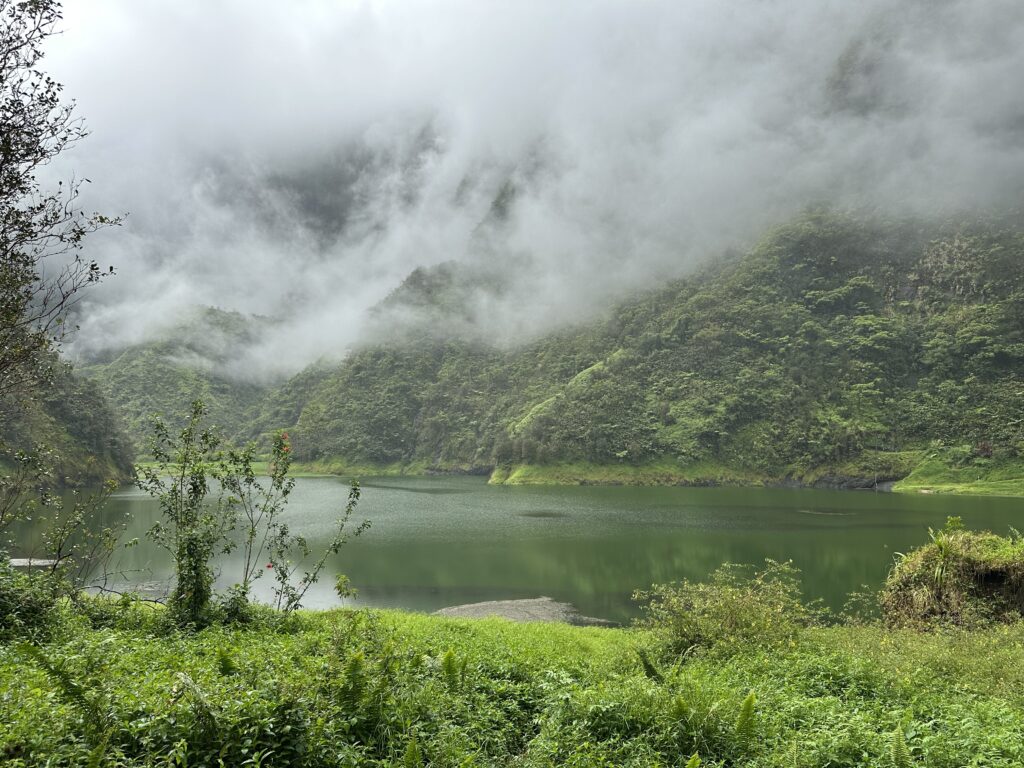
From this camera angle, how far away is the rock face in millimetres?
27406

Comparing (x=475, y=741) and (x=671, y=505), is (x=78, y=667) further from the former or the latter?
(x=671, y=505)

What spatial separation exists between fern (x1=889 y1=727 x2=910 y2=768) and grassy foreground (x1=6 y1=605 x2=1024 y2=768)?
2 centimetres

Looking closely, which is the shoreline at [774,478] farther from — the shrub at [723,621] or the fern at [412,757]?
the fern at [412,757]

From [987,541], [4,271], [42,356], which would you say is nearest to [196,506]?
[42,356]

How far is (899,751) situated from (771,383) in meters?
145

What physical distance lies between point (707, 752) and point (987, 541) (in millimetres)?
17878

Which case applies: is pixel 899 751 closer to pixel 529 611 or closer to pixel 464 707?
pixel 464 707

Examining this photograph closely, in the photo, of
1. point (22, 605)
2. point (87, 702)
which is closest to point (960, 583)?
point (87, 702)

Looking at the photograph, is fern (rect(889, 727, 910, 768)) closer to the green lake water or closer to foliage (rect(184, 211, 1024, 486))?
the green lake water

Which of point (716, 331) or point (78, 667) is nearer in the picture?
point (78, 667)

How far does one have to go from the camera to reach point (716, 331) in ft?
521

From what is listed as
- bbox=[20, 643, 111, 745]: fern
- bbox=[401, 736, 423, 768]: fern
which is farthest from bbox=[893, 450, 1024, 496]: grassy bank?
bbox=[20, 643, 111, 745]: fern

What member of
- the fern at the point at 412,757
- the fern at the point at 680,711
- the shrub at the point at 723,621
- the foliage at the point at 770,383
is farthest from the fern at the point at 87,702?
the foliage at the point at 770,383

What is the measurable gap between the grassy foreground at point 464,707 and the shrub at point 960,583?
7512 mm
